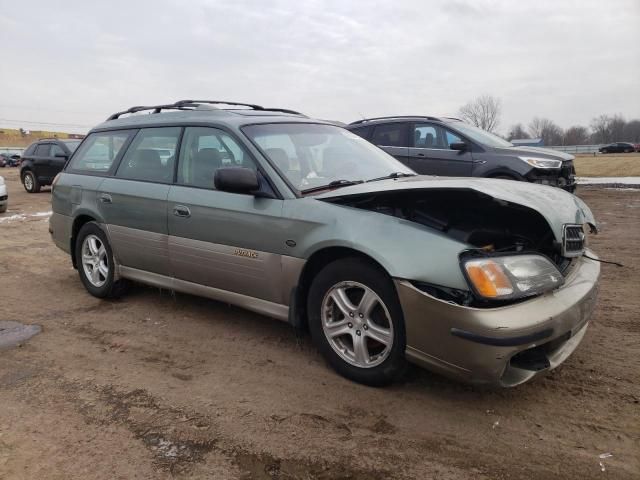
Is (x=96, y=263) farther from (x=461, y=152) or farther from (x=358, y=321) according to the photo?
(x=461, y=152)

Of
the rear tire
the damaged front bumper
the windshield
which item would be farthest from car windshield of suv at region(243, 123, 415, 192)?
the rear tire

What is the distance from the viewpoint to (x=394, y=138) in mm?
9391

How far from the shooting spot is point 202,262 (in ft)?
12.8

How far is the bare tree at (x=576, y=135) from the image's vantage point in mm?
97125

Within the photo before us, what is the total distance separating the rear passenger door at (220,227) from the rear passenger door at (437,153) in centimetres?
564

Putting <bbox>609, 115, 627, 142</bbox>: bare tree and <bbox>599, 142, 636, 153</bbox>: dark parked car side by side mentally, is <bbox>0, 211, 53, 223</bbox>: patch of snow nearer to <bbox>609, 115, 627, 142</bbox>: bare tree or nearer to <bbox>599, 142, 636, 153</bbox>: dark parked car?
<bbox>599, 142, 636, 153</bbox>: dark parked car

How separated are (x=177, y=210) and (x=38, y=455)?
201 centimetres

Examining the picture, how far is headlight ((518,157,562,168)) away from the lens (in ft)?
27.9

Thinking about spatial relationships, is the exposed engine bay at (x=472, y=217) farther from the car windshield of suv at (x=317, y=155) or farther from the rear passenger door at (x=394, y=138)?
the rear passenger door at (x=394, y=138)

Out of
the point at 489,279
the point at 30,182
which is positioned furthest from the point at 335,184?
the point at 30,182

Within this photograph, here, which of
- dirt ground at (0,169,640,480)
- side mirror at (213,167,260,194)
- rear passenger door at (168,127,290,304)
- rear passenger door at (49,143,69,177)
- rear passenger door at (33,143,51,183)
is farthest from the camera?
rear passenger door at (33,143,51,183)

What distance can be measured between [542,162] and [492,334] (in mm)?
6935

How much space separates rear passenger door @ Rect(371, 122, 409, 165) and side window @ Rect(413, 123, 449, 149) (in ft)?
0.60

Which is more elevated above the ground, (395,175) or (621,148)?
(621,148)
